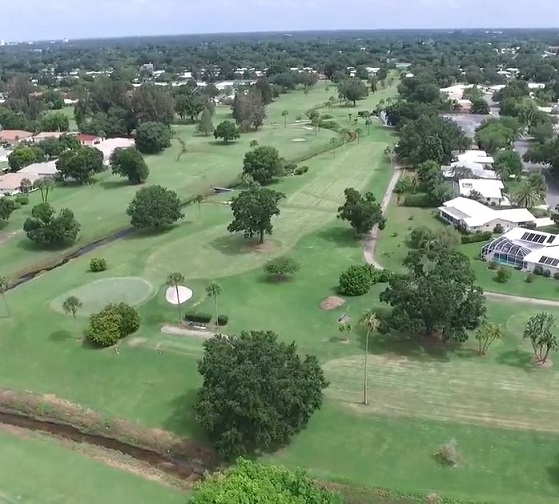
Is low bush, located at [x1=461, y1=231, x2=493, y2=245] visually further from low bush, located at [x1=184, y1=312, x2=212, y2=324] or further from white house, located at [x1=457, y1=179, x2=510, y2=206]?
low bush, located at [x1=184, y1=312, x2=212, y2=324]

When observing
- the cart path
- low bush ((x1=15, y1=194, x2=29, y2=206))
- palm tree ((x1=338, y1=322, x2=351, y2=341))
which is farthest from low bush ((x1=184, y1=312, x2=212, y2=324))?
low bush ((x1=15, y1=194, x2=29, y2=206))

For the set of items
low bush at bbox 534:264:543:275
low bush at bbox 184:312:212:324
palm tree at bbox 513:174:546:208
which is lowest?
low bush at bbox 184:312:212:324

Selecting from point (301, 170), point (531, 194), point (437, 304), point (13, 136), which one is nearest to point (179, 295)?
point (437, 304)

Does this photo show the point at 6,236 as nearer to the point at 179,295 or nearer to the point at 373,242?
the point at 179,295

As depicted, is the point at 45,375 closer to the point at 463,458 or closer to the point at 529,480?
the point at 463,458

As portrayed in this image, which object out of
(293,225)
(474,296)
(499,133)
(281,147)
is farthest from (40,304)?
(499,133)

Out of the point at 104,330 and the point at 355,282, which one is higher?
the point at 355,282
